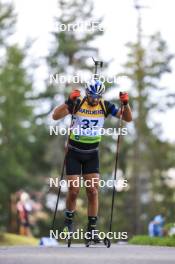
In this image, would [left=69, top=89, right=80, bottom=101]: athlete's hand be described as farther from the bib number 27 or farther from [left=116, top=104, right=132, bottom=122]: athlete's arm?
[left=116, top=104, right=132, bottom=122]: athlete's arm

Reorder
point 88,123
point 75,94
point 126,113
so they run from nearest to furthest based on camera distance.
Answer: point 75,94
point 88,123
point 126,113

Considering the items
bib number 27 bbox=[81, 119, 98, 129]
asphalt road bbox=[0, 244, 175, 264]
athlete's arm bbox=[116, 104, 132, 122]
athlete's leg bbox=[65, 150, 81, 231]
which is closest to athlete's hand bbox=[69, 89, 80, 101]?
bib number 27 bbox=[81, 119, 98, 129]

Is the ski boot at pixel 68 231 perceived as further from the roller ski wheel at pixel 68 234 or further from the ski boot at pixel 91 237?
the ski boot at pixel 91 237

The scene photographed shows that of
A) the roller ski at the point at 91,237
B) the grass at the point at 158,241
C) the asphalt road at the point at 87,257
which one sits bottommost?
the asphalt road at the point at 87,257

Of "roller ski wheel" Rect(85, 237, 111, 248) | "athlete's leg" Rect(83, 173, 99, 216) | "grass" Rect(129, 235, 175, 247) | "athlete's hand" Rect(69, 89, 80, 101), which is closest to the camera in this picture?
"athlete's hand" Rect(69, 89, 80, 101)

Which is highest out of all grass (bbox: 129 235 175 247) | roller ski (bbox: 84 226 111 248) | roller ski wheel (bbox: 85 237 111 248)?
grass (bbox: 129 235 175 247)

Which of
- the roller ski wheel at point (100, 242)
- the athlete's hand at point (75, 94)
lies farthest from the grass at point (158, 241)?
the athlete's hand at point (75, 94)

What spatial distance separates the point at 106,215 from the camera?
2291 inches

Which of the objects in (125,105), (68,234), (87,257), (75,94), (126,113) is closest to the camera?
(87,257)

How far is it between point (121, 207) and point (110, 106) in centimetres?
4771

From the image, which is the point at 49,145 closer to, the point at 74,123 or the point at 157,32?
the point at 157,32

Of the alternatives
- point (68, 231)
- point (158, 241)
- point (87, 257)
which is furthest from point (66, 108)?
point (158, 241)

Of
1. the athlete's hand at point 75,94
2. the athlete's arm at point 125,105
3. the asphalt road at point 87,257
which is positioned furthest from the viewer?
the athlete's arm at point 125,105

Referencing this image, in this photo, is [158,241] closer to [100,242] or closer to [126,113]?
[100,242]
